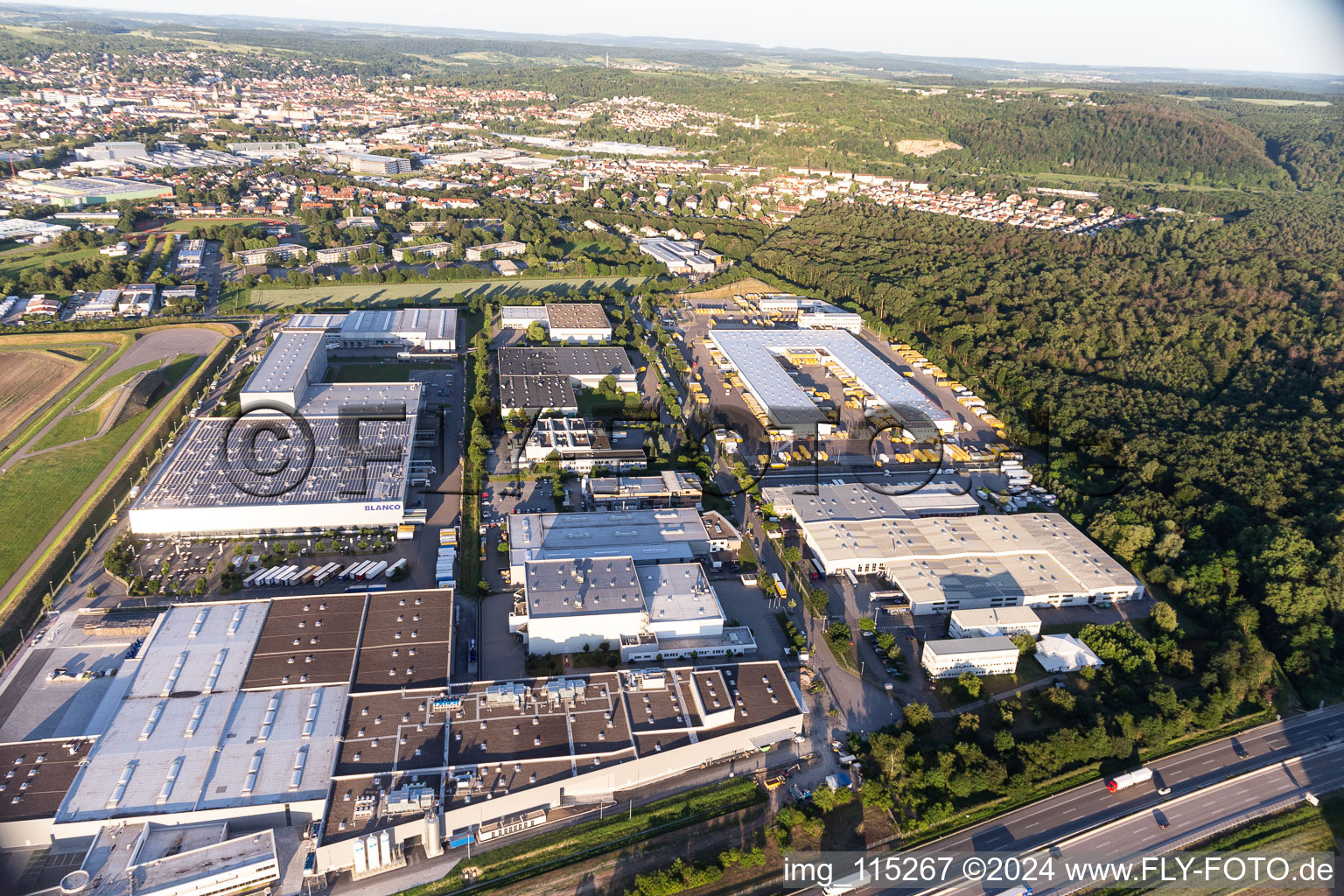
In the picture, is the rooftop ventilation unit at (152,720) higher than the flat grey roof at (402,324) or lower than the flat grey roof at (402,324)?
lower

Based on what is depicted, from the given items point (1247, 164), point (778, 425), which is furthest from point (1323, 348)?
point (1247, 164)

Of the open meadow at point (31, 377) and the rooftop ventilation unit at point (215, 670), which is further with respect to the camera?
the open meadow at point (31, 377)

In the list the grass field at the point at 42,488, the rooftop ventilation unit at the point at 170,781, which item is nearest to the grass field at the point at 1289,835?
the rooftop ventilation unit at the point at 170,781

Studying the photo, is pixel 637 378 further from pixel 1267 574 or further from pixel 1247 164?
pixel 1247 164

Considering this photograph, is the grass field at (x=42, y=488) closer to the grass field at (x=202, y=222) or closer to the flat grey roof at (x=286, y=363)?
the flat grey roof at (x=286, y=363)

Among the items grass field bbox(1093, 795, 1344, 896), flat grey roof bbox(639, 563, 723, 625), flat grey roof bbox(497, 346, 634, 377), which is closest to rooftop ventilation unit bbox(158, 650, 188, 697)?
flat grey roof bbox(639, 563, 723, 625)

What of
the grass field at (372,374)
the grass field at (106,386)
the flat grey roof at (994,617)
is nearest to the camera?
the flat grey roof at (994,617)

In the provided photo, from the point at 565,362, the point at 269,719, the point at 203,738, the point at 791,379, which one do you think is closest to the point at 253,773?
the point at 269,719

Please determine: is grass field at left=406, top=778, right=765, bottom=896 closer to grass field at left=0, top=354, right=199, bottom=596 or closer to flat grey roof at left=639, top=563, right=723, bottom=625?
flat grey roof at left=639, top=563, right=723, bottom=625
